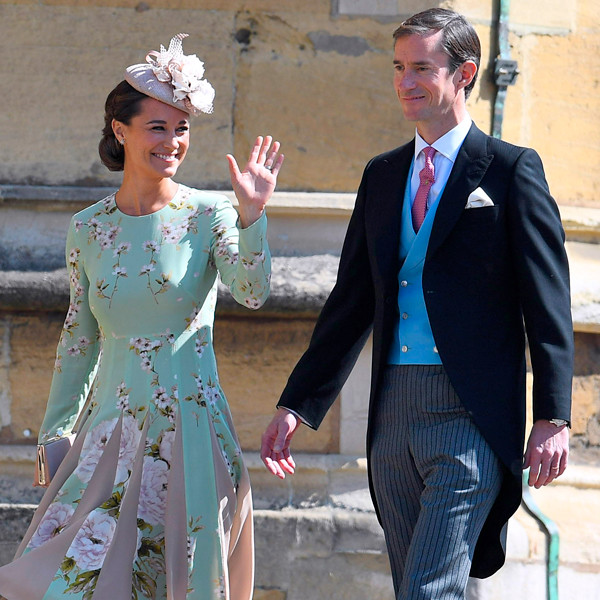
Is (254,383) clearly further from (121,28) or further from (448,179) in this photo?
(448,179)

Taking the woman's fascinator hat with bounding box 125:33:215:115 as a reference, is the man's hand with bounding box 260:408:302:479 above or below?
below

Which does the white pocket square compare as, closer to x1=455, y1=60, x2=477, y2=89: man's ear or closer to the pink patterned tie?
the pink patterned tie

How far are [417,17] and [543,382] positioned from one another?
91 cm

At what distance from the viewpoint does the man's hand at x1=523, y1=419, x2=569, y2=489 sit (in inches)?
112

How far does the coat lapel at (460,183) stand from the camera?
2949 millimetres

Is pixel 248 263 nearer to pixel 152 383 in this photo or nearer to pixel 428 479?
pixel 152 383

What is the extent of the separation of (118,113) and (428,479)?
1291 mm

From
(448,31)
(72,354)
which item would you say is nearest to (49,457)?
(72,354)

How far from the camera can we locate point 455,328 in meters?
2.91

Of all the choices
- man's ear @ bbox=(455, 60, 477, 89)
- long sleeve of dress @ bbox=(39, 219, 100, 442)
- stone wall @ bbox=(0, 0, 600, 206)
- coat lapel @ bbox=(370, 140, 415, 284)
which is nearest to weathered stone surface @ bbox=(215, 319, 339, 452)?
stone wall @ bbox=(0, 0, 600, 206)

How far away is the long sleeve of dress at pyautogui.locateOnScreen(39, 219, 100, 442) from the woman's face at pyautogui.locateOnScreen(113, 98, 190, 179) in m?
0.29

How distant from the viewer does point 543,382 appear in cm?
286

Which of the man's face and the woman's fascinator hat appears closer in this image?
the man's face

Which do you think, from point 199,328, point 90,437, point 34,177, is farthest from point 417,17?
A: point 34,177
